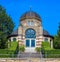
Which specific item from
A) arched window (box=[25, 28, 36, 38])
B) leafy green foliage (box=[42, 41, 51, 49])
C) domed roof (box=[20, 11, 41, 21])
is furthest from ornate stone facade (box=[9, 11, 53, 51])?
leafy green foliage (box=[42, 41, 51, 49])

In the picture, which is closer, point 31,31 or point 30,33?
point 31,31

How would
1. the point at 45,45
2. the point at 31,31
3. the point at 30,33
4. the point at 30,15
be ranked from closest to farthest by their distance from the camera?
the point at 45,45, the point at 31,31, the point at 30,33, the point at 30,15

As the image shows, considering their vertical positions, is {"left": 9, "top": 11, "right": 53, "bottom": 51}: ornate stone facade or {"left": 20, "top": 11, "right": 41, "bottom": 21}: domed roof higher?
{"left": 20, "top": 11, "right": 41, "bottom": 21}: domed roof

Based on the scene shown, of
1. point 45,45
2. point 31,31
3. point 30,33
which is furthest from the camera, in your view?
point 30,33

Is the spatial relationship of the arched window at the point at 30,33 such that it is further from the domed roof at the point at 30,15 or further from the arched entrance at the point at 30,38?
the domed roof at the point at 30,15

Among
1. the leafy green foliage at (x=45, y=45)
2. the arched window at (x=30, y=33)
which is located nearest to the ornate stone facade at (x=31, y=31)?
the arched window at (x=30, y=33)

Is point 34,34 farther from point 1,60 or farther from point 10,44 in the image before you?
point 1,60

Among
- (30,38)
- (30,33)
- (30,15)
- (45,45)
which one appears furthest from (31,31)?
(45,45)

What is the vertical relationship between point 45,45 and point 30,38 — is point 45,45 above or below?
below

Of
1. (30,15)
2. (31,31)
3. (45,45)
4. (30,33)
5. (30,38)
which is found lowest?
(45,45)

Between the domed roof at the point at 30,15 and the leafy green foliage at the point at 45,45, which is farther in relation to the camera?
the domed roof at the point at 30,15

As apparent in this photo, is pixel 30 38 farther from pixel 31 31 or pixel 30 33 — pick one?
pixel 31 31

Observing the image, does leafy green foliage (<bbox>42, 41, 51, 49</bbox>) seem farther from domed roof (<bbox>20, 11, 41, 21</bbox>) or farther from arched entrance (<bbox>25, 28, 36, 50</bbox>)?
domed roof (<bbox>20, 11, 41, 21</bbox>)

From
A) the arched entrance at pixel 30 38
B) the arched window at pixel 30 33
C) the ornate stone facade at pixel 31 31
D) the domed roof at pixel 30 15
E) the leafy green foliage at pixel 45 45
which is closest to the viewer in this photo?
the leafy green foliage at pixel 45 45
